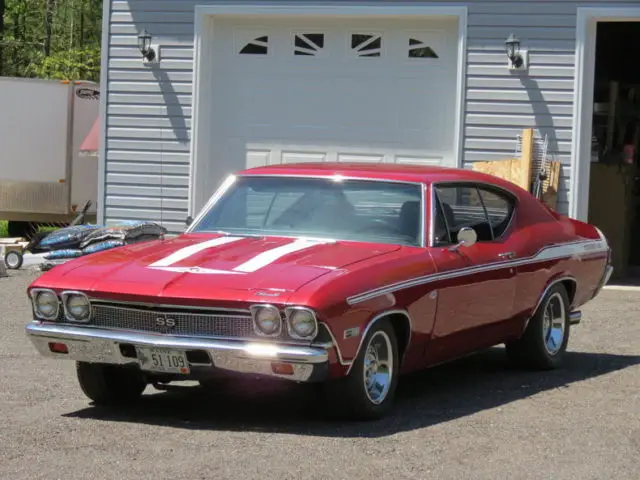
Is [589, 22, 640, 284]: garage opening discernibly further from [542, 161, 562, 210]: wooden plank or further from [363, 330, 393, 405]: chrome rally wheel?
[363, 330, 393, 405]: chrome rally wheel

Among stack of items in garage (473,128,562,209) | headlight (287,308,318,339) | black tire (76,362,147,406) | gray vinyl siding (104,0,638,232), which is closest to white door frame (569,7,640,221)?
gray vinyl siding (104,0,638,232)

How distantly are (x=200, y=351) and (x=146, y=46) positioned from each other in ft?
30.5

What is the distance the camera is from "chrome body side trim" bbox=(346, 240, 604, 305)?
663 cm

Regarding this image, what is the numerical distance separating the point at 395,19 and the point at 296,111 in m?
1.55

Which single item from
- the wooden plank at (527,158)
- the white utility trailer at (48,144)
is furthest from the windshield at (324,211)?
the white utility trailer at (48,144)

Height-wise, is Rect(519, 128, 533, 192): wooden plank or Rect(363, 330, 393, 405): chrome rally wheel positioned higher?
Rect(519, 128, 533, 192): wooden plank

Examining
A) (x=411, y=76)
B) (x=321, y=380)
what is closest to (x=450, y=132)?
(x=411, y=76)

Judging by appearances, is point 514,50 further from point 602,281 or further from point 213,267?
point 213,267

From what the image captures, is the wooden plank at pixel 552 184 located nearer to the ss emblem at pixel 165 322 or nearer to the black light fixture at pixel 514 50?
the black light fixture at pixel 514 50

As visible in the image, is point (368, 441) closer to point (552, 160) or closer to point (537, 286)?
point (537, 286)

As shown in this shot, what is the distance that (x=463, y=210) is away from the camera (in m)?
8.08

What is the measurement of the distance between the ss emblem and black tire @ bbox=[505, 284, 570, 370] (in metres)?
2.82

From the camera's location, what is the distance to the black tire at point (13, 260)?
15.1 meters

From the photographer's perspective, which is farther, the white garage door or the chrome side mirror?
the white garage door
